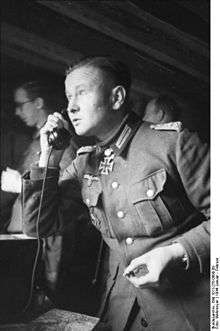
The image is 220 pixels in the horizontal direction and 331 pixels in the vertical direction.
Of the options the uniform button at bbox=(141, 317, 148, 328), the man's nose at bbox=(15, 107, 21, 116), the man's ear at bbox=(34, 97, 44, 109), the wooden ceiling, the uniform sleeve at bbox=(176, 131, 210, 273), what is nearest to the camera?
the uniform sleeve at bbox=(176, 131, 210, 273)

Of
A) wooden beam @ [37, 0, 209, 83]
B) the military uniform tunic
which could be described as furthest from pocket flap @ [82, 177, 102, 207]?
wooden beam @ [37, 0, 209, 83]

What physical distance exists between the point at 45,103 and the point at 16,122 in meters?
0.28

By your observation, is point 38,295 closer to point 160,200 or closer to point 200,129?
point 160,200

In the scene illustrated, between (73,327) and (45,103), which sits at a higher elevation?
(45,103)

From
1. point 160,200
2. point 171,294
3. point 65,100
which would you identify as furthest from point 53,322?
point 65,100

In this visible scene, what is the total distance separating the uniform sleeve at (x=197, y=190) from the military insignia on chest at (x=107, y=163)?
19 centimetres

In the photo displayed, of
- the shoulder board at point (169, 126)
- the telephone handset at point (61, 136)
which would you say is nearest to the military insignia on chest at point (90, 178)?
the telephone handset at point (61, 136)

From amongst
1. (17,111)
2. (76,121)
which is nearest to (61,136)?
(76,121)

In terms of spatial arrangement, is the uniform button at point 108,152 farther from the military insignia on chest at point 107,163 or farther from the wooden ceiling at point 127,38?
the wooden ceiling at point 127,38

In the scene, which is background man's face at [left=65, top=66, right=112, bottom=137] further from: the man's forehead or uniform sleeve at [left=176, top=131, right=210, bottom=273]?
uniform sleeve at [left=176, top=131, right=210, bottom=273]

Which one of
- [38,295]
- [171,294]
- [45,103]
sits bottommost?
[38,295]

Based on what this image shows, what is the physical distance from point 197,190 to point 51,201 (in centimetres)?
40

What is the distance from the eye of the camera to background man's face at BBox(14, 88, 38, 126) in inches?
44.6

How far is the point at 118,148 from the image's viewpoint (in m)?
0.93
